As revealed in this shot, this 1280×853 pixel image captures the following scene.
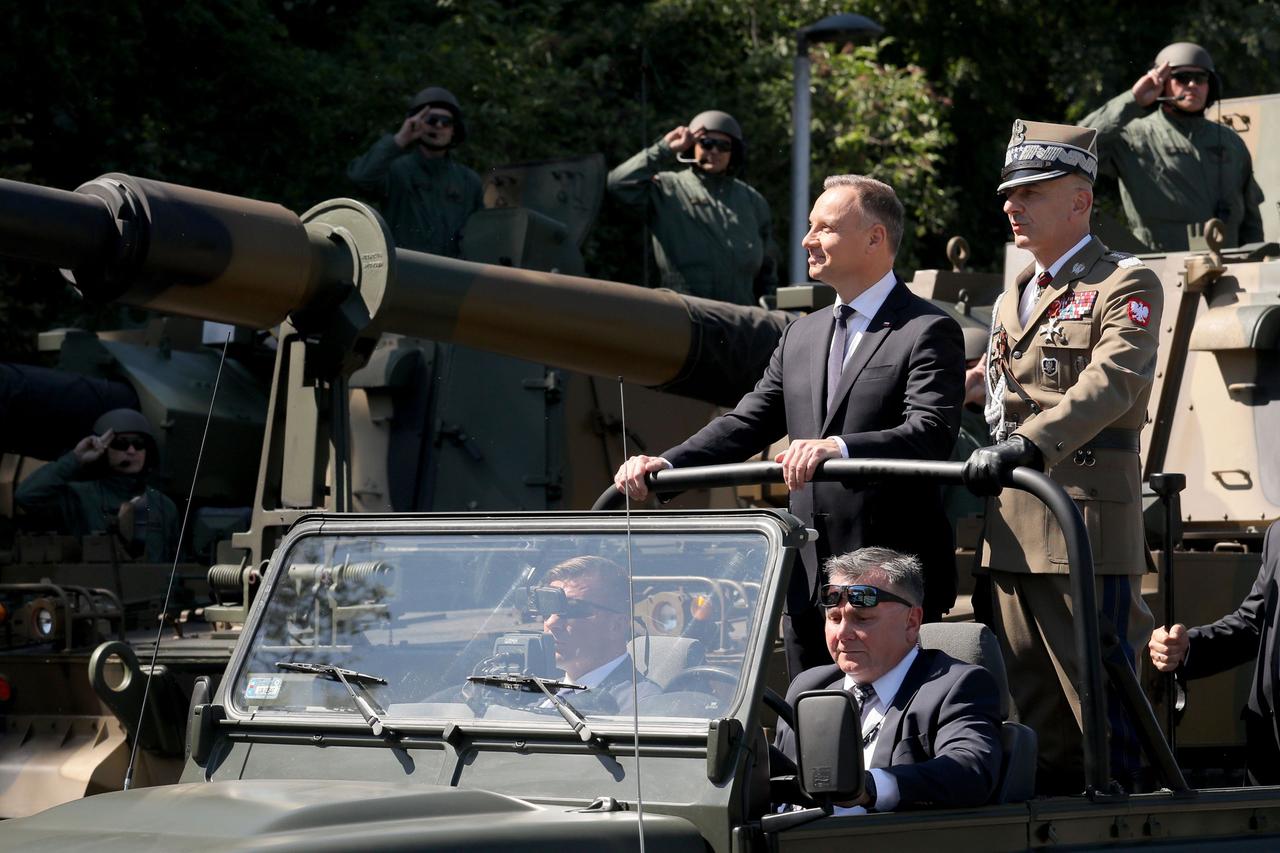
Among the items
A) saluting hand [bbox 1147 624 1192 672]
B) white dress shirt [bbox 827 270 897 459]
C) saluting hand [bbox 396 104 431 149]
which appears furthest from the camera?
saluting hand [bbox 396 104 431 149]

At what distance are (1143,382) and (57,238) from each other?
3.33 meters

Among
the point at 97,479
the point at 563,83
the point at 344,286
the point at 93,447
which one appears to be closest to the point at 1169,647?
the point at 344,286

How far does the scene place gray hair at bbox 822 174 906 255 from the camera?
4.86 meters

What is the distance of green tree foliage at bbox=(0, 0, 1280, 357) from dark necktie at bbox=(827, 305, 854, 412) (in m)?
11.0

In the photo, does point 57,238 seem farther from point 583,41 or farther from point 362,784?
point 583,41

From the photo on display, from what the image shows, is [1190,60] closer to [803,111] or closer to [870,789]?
[870,789]

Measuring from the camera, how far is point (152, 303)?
21.5ft

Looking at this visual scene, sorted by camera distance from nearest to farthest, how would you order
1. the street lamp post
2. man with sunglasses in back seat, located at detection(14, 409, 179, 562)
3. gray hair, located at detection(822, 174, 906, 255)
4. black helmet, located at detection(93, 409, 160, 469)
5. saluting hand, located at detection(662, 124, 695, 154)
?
gray hair, located at detection(822, 174, 906, 255), saluting hand, located at detection(662, 124, 695, 154), man with sunglasses in back seat, located at detection(14, 409, 179, 562), black helmet, located at detection(93, 409, 160, 469), the street lamp post

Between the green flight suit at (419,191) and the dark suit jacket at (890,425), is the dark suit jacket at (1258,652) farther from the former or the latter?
the green flight suit at (419,191)

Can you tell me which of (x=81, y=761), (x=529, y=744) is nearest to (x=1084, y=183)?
(x=529, y=744)

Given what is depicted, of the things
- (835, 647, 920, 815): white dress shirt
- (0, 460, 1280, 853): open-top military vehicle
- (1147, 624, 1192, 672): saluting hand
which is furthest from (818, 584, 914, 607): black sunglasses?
(1147, 624, 1192, 672): saluting hand

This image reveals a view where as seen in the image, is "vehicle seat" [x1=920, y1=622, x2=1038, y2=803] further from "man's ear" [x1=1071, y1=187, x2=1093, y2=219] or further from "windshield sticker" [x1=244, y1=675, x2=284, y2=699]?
"windshield sticker" [x1=244, y1=675, x2=284, y2=699]

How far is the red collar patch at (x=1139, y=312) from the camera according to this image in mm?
4816

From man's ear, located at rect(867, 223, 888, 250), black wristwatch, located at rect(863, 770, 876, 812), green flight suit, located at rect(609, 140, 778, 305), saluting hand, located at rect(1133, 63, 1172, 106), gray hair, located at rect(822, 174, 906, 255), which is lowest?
black wristwatch, located at rect(863, 770, 876, 812)
